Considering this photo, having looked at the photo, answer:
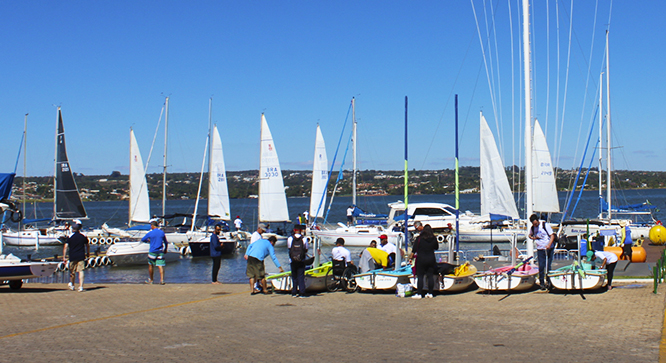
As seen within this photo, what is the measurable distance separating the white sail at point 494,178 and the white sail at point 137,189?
25.5 meters

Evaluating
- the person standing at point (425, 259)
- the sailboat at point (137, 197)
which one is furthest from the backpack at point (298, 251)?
the sailboat at point (137, 197)

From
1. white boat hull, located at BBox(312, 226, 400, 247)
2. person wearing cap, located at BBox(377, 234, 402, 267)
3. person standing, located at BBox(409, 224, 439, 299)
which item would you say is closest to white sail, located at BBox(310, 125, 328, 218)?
white boat hull, located at BBox(312, 226, 400, 247)

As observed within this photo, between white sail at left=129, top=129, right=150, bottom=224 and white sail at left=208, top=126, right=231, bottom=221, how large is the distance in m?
5.87

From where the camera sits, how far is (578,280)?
42.9 feet

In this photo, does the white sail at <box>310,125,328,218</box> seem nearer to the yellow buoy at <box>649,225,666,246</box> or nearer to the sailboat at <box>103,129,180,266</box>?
the sailboat at <box>103,129,180,266</box>

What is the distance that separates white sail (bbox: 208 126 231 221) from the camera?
44781 millimetres

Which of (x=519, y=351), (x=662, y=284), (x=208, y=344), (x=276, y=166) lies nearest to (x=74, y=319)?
(x=208, y=344)

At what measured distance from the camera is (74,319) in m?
11.0

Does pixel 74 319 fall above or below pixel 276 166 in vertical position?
below

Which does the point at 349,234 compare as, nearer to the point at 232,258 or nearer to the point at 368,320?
the point at 232,258

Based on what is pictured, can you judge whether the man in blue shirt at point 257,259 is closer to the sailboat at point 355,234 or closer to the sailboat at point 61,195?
the sailboat at point 355,234

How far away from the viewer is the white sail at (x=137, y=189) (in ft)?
153

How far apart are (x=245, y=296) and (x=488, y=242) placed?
29892mm

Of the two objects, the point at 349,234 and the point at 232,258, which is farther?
the point at 349,234
